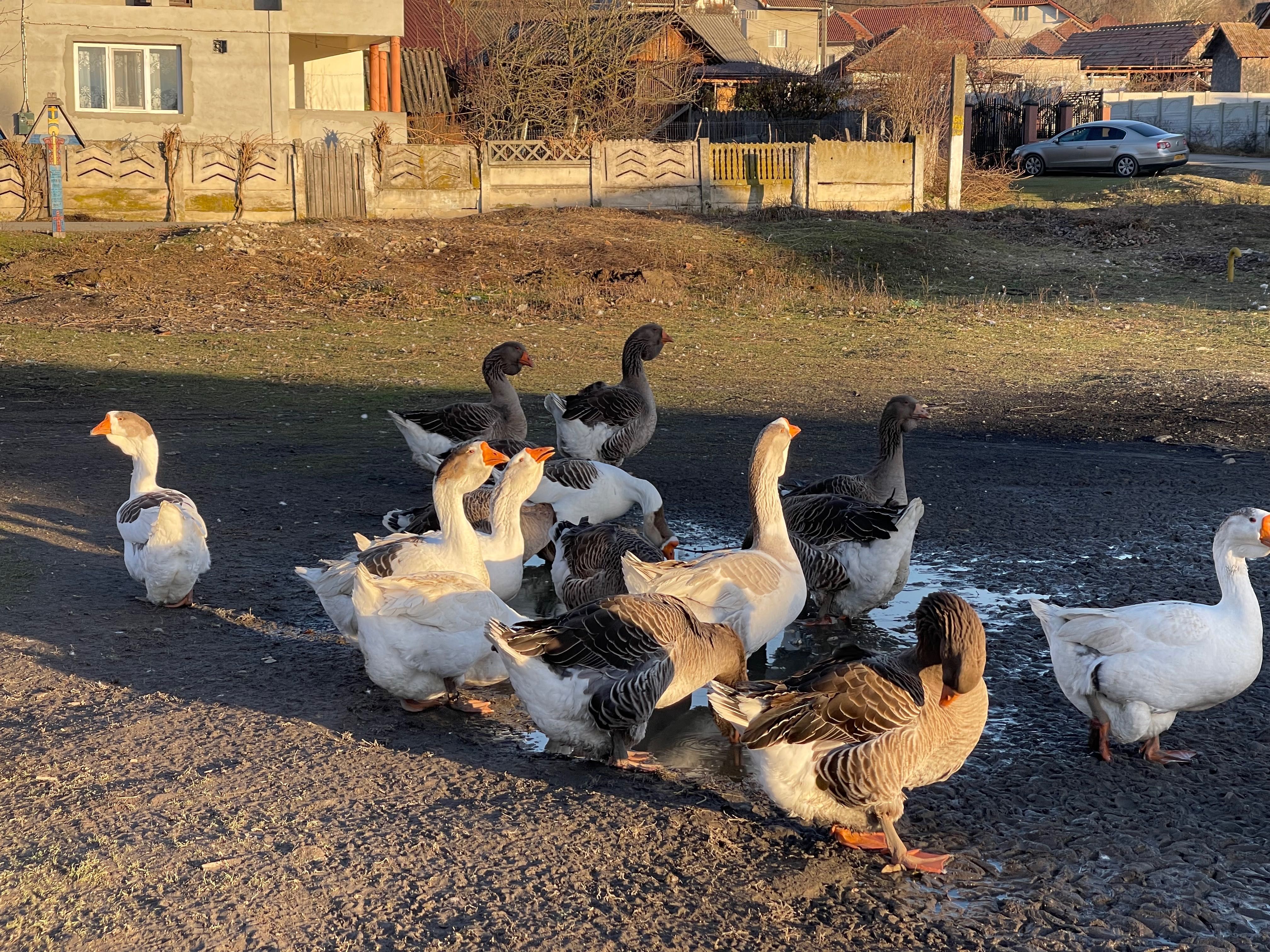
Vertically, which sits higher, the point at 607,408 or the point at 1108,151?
the point at 1108,151

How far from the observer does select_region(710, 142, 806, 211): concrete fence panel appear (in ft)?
96.8

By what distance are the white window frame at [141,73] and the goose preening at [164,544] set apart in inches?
1002

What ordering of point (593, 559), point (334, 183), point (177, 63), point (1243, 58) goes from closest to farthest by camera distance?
point (593, 559) → point (334, 183) → point (177, 63) → point (1243, 58)

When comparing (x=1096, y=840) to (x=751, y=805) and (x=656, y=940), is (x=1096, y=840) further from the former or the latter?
(x=656, y=940)

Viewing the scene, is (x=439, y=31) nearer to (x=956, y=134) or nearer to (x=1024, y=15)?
(x=956, y=134)

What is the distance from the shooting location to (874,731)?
4.38 m

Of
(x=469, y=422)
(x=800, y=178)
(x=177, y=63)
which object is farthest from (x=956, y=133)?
(x=469, y=422)

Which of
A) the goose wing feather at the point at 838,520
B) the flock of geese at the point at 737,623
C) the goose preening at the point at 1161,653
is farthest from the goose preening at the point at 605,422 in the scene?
the goose preening at the point at 1161,653

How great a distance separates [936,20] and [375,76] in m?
46.1

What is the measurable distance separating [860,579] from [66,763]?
399 centimetres

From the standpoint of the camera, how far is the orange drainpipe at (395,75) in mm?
33500

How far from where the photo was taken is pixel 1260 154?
4603 centimetres

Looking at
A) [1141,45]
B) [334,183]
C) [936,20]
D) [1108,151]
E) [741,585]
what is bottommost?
[741,585]

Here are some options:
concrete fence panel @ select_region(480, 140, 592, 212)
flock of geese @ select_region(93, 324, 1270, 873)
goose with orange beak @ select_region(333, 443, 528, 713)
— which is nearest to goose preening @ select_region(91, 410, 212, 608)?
flock of geese @ select_region(93, 324, 1270, 873)
